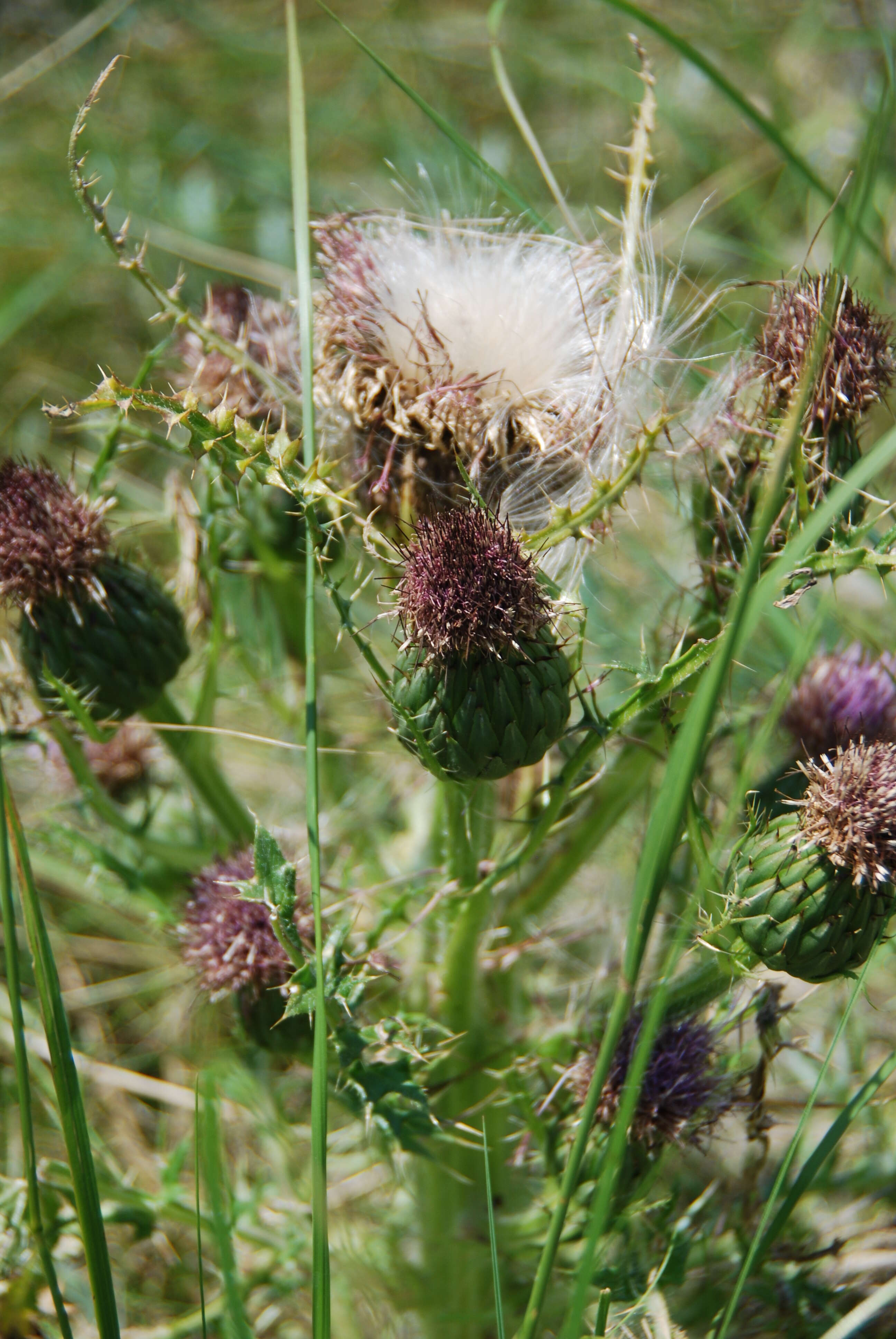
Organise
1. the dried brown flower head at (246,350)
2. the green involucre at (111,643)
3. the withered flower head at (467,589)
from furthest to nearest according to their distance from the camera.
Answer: the dried brown flower head at (246,350) → the green involucre at (111,643) → the withered flower head at (467,589)

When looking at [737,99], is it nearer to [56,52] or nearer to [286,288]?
[286,288]

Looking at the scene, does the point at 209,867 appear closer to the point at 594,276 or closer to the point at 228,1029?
the point at 228,1029

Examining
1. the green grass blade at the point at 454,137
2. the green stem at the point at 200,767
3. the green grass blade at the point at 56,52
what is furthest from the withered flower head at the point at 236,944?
the green grass blade at the point at 56,52

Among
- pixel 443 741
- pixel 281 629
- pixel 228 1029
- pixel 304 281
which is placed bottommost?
pixel 228 1029

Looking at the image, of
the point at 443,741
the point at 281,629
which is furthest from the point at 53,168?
the point at 443,741

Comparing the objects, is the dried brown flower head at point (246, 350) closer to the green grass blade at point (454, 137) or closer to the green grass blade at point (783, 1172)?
the green grass blade at point (454, 137)

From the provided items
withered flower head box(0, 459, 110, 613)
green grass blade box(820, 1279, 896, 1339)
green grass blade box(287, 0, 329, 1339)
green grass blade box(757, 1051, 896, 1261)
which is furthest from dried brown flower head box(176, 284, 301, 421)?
green grass blade box(820, 1279, 896, 1339)
